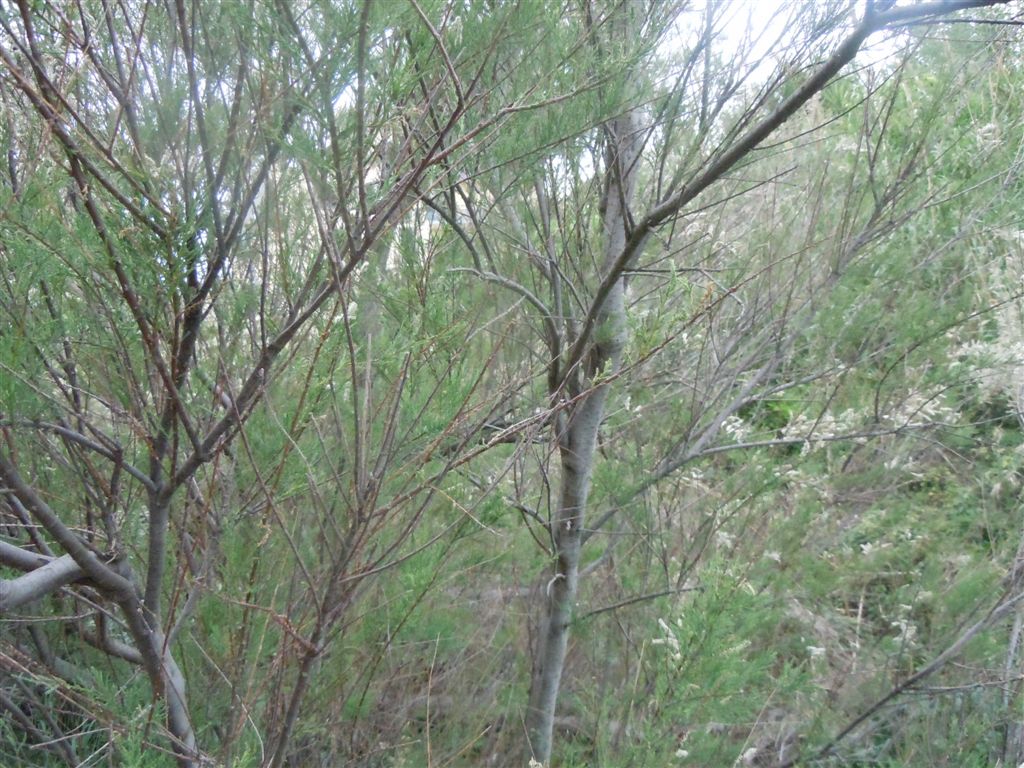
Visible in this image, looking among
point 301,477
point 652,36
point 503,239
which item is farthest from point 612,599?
point 652,36

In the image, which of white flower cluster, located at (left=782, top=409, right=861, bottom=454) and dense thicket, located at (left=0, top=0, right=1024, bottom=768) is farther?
white flower cluster, located at (left=782, top=409, right=861, bottom=454)

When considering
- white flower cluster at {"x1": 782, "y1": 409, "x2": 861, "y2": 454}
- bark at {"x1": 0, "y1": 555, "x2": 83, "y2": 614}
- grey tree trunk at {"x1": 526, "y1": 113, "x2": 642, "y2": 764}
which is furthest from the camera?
white flower cluster at {"x1": 782, "y1": 409, "x2": 861, "y2": 454}

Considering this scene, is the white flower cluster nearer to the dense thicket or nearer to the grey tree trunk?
the dense thicket

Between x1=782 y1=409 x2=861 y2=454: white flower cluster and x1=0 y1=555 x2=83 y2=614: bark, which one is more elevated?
x1=0 y1=555 x2=83 y2=614: bark

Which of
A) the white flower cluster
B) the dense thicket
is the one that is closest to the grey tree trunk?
the dense thicket

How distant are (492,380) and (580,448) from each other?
54 centimetres

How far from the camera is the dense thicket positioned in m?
1.79

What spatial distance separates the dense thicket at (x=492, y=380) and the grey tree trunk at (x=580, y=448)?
0.02 meters

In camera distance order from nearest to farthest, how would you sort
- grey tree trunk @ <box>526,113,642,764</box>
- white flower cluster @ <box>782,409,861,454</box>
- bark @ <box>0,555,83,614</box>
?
bark @ <box>0,555,83,614</box>, grey tree trunk @ <box>526,113,642,764</box>, white flower cluster @ <box>782,409,861,454</box>

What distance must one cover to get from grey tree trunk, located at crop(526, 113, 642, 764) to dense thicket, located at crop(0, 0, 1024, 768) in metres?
0.02

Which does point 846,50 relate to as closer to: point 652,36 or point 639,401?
point 652,36

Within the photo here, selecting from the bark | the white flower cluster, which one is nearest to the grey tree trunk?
the white flower cluster

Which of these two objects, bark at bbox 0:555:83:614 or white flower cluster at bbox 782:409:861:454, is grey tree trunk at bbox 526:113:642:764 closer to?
white flower cluster at bbox 782:409:861:454

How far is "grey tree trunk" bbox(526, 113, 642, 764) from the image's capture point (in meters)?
3.11
